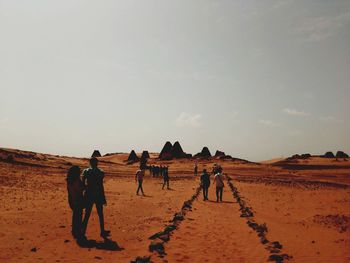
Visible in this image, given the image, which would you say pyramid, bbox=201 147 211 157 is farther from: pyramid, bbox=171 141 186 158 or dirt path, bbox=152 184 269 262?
dirt path, bbox=152 184 269 262

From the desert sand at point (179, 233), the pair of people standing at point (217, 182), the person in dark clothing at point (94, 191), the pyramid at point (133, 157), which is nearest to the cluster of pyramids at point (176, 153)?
the pyramid at point (133, 157)

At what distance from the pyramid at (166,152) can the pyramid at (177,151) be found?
1.08 m

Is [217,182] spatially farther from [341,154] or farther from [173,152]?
[341,154]

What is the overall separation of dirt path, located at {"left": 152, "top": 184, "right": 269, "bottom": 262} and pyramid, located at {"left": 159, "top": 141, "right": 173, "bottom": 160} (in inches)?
2875

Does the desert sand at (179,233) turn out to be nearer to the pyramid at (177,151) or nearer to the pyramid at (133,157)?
the pyramid at (177,151)

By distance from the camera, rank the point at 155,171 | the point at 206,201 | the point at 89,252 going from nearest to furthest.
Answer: the point at 89,252, the point at 206,201, the point at 155,171

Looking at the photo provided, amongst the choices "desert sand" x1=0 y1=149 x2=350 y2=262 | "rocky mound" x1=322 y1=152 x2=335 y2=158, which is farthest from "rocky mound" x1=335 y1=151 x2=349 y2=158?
"desert sand" x1=0 y1=149 x2=350 y2=262

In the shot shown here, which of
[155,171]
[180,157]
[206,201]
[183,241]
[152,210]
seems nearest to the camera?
[183,241]

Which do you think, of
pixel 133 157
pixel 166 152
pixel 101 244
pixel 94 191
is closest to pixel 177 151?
pixel 166 152

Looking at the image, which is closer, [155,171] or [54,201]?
[54,201]

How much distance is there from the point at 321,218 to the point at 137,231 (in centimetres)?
833

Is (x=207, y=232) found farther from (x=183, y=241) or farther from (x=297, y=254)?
(x=297, y=254)

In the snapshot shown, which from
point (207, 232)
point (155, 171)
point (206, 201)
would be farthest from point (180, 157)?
point (207, 232)

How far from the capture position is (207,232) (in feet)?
37.7
